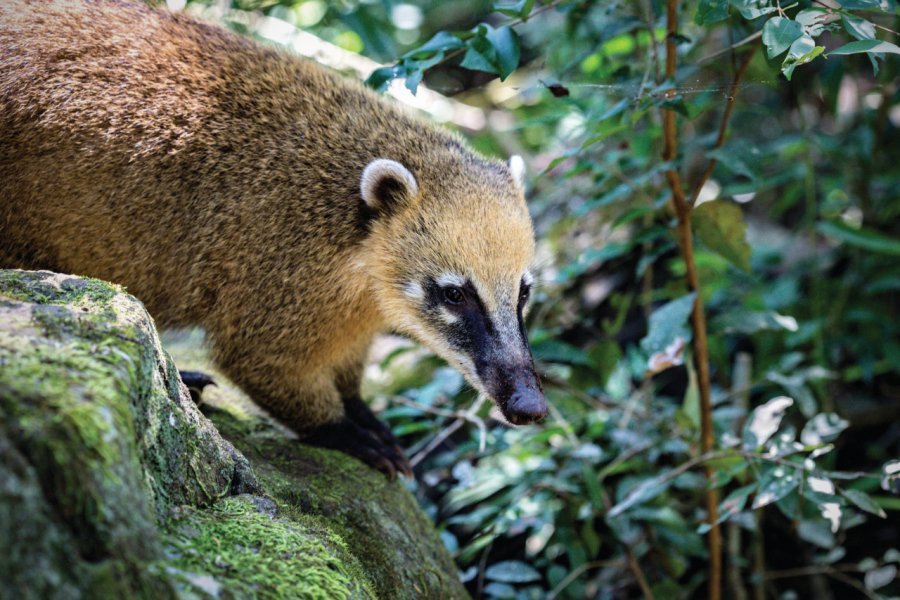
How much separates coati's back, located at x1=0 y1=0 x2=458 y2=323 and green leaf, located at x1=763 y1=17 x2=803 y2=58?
6.72 ft

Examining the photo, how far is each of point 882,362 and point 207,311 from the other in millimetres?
5683

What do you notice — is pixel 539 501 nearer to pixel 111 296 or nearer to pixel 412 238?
pixel 412 238

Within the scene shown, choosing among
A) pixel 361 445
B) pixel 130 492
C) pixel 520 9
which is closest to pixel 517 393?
pixel 361 445

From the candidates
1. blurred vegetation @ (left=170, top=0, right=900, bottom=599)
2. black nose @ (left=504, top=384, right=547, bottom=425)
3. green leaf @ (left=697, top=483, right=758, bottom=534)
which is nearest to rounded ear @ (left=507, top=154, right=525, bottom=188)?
blurred vegetation @ (left=170, top=0, right=900, bottom=599)

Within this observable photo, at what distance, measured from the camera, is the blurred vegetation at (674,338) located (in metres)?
4.08

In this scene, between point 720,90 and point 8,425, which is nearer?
point 8,425

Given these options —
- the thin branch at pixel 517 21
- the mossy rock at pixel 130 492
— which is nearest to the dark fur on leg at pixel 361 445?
the mossy rock at pixel 130 492

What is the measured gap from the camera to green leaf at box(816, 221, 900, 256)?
20.6 feet

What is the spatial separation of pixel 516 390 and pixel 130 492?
2188mm

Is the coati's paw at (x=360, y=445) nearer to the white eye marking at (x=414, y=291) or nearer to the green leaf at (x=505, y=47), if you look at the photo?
the white eye marking at (x=414, y=291)

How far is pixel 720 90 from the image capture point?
12.4 ft

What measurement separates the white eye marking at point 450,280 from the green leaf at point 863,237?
12.7ft

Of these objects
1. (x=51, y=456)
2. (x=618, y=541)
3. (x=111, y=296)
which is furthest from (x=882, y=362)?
(x=51, y=456)

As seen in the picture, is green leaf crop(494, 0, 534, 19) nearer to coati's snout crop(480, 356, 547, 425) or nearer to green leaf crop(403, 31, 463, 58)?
green leaf crop(403, 31, 463, 58)
